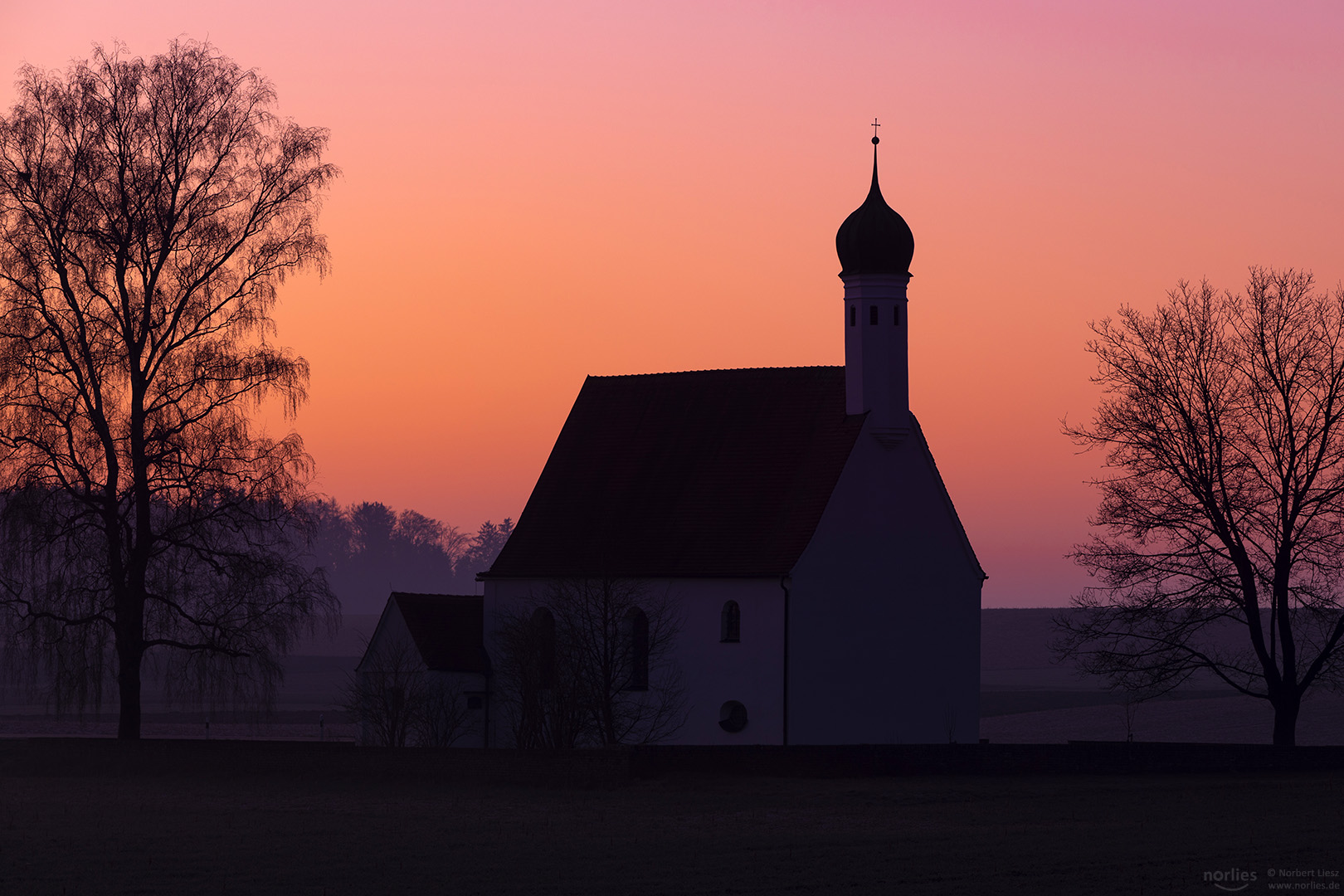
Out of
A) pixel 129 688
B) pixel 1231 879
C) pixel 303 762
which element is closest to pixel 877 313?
pixel 303 762

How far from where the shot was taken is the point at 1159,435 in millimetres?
43406

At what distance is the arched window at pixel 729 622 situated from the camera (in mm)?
45219

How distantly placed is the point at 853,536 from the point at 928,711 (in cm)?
498

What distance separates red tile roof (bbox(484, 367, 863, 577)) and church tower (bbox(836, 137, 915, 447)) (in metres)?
0.85

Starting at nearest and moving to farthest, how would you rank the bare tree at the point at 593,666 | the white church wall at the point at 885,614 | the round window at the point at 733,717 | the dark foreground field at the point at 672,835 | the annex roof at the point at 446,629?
1. the dark foreground field at the point at 672,835
2. the bare tree at the point at 593,666
3. the white church wall at the point at 885,614
4. the round window at the point at 733,717
5. the annex roof at the point at 446,629

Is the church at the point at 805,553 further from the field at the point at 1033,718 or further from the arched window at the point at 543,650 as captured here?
the field at the point at 1033,718

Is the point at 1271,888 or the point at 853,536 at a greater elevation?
the point at 853,536

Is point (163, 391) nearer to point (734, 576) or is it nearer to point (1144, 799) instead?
point (734, 576)

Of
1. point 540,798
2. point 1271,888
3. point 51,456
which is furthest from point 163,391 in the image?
point 1271,888

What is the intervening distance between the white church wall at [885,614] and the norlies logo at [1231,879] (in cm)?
2066

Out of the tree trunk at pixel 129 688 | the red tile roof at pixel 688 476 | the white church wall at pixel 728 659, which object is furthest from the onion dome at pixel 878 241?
the tree trunk at pixel 129 688

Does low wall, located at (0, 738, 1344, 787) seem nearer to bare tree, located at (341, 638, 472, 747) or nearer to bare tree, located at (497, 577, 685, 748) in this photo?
bare tree, located at (497, 577, 685, 748)

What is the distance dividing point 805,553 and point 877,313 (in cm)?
711

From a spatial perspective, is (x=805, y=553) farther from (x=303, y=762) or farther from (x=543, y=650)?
(x=303, y=762)
